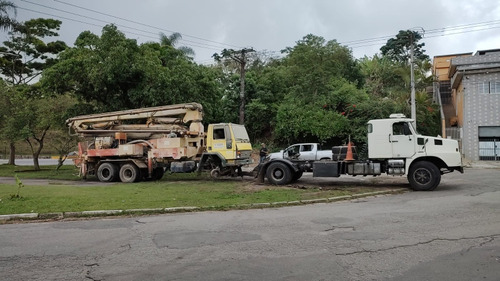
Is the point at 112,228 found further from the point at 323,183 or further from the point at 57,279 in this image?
the point at 323,183

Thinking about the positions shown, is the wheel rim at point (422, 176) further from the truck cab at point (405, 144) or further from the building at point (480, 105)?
the building at point (480, 105)

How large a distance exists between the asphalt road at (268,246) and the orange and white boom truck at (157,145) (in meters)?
7.57

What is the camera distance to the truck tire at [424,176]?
13203mm

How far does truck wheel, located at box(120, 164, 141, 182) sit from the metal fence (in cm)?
2482

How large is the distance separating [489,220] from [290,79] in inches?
1070

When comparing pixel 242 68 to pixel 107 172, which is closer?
pixel 107 172

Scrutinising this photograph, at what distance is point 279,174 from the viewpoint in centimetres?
1524

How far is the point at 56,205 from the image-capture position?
10305 millimetres

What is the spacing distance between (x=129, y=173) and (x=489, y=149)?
25.5m

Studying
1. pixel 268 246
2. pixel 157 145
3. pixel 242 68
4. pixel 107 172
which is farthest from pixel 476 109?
pixel 268 246

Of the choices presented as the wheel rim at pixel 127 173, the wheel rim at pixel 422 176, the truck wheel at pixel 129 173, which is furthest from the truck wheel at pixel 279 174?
the wheel rim at pixel 127 173

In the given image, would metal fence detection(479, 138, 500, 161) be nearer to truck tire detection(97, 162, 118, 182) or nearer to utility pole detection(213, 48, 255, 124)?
utility pole detection(213, 48, 255, 124)

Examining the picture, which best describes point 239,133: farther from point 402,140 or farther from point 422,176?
point 422,176

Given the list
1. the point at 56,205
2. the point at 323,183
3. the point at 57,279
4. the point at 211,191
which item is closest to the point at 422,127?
the point at 323,183
